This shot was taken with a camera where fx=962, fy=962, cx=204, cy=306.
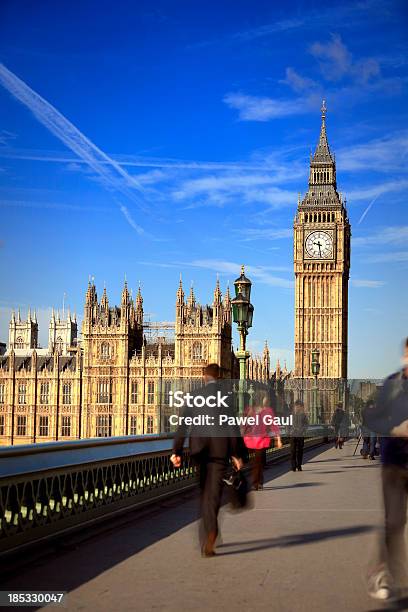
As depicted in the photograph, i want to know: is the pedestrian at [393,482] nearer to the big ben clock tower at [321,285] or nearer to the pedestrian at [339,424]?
the pedestrian at [339,424]

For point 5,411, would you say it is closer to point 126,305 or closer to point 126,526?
point 126,305

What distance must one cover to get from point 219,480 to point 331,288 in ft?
343

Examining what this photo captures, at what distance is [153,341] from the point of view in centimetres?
10225

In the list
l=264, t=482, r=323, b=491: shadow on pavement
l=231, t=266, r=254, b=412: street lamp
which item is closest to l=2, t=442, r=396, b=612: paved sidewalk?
l=264, t=482, r=323, b=491: shadow on pavement

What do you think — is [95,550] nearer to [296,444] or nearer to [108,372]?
[296,444]

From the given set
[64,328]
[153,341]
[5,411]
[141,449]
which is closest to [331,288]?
[153,341]

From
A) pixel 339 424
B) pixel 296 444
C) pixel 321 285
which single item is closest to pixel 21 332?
pixel 321 285

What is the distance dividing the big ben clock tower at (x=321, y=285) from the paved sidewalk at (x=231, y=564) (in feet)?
319

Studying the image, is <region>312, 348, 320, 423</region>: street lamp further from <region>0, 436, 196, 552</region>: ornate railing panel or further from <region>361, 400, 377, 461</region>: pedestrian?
<region>0, 436, 196, 552</region>: ornate railing panel

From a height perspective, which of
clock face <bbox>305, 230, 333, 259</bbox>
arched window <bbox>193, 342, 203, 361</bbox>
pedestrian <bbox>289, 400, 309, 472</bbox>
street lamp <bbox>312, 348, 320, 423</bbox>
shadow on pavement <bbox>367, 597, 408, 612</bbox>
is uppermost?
clock face <bbox>305, 230, 333, 259</bbox>

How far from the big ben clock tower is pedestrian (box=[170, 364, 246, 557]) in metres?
101

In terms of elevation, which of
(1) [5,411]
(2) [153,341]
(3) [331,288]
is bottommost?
(1) [5,411]

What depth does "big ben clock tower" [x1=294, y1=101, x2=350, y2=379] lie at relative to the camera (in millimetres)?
110812

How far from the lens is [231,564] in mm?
8805
